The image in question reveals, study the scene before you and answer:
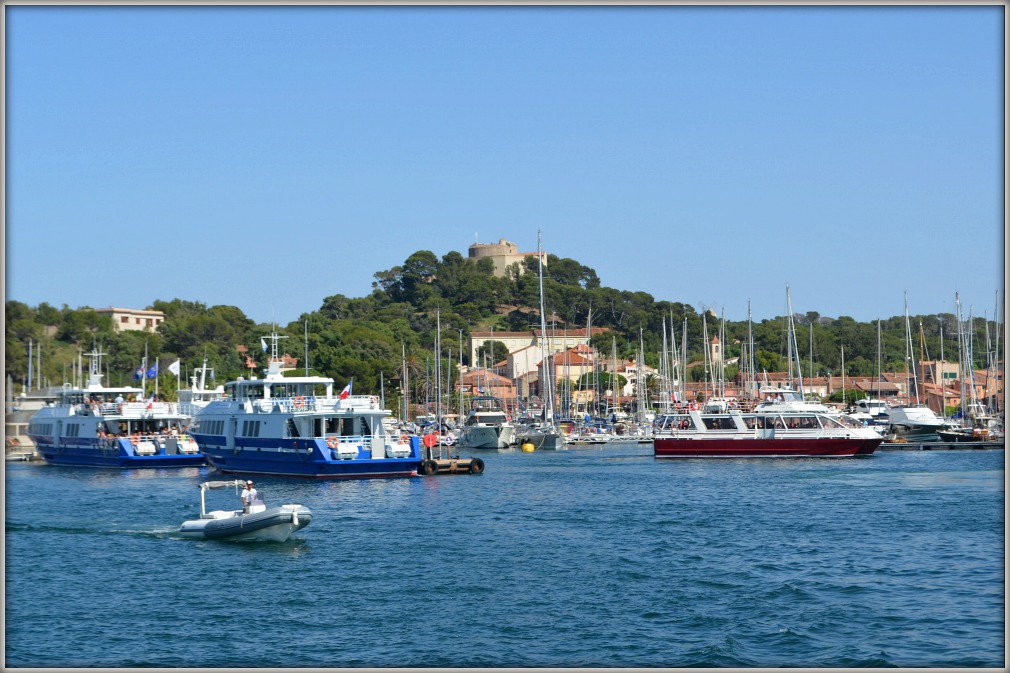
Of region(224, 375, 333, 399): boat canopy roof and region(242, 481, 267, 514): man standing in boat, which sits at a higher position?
region(224, 375, 333, 399): boat canopy roof

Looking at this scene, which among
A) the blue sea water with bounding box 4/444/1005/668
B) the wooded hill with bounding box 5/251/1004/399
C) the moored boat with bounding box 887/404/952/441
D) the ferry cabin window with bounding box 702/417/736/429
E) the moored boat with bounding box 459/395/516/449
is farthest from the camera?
the wooded hill with bounding box 5/251/1004/399

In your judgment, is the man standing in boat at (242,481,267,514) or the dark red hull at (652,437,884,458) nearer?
the man standing in boat at (242,481,267,514)

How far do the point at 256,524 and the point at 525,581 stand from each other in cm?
948

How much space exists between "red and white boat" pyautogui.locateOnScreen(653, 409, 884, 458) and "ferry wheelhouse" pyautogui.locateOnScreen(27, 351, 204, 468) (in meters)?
28.9

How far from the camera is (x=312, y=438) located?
5372 centimetres

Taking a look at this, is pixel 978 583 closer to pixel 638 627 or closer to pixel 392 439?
pixel 638 627

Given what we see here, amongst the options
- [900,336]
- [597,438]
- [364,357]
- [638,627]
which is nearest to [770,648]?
[638,627]

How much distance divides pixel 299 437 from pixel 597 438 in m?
46.2

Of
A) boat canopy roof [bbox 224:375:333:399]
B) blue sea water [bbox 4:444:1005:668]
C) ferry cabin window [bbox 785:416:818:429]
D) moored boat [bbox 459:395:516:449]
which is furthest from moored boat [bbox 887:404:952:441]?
boat canopy roof [bbox 224:375:333:399]

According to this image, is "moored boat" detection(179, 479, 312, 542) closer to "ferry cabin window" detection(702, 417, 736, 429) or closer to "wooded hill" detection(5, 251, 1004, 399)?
"ferry cabin window" detection(702, 417, 736, 429)

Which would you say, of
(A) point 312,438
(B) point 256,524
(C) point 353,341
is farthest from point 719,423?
(C) point 353,341

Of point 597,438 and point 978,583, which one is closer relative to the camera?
point 978,583

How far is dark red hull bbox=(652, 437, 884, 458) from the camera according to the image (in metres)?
68.0

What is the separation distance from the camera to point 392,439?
2219 inches
